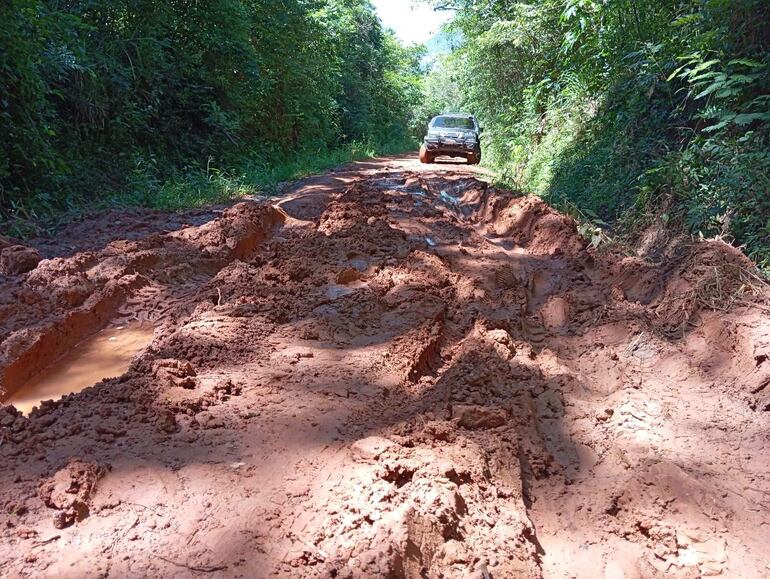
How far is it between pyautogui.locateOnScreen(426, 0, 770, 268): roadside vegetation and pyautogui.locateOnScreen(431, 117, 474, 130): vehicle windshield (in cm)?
427

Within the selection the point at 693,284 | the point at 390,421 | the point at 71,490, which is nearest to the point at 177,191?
the point at 390,421

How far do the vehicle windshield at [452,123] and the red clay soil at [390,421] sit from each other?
13.2 metres

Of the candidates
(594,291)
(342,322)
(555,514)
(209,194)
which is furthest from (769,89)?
(209,194)

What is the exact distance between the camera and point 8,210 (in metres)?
6.66

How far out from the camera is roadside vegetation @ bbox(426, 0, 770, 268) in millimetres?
5125

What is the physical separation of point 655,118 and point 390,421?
20.9 ft

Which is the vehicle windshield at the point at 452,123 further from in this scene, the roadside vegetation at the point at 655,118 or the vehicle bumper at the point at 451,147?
the roadside vegetation at the point at 655,118

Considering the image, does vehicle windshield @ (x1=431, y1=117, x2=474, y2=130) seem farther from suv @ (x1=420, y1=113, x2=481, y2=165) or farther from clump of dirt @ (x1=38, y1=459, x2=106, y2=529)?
clump of dirt @ (x1=38, y1=459, x2=106, y2=529)

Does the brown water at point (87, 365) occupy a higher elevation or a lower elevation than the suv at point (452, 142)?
higher

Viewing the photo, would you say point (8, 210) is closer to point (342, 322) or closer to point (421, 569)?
point (342, 322)

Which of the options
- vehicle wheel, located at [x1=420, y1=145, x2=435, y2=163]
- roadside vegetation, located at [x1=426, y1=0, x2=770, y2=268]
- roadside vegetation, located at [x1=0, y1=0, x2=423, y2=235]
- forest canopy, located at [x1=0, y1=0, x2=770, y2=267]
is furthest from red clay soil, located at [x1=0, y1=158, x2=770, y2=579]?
vehicle wheel, located at [x1=420, y1=145, x2=435, y2=163]

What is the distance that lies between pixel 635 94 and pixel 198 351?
6962 mm

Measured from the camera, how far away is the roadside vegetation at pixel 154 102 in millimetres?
7074

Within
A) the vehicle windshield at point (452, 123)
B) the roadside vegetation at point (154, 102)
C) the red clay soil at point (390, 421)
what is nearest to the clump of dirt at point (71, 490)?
the red clay soil at point (390, 421)
